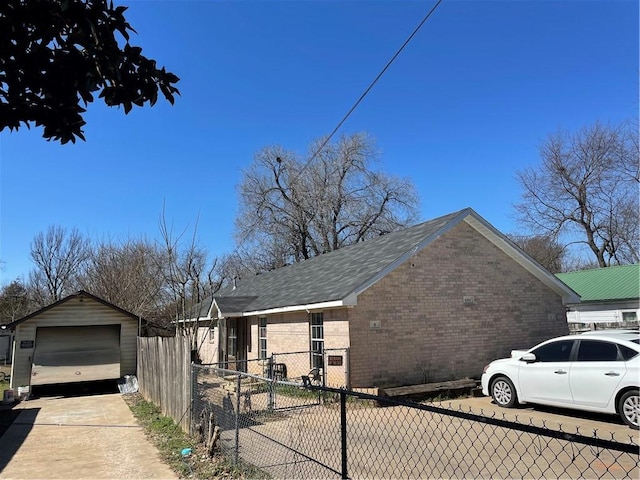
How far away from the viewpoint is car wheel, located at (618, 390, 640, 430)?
8025 mm

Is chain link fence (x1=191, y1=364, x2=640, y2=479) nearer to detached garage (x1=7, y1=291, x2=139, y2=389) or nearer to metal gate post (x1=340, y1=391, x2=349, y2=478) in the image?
metal gate post (x1=340, y1=391, x2=349, y2=478)

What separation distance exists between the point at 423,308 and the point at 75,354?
12870 mm

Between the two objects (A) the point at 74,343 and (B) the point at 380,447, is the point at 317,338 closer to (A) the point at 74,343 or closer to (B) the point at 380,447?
(B) the point at 380,447

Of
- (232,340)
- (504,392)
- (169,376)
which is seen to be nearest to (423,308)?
(504,392)

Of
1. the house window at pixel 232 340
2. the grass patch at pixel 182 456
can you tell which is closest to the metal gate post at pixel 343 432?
the grass patch at pixel 182 456

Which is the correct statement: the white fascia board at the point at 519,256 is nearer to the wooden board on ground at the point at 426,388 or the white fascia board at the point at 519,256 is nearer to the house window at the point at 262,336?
the wooden board on ground at the point at 426,388

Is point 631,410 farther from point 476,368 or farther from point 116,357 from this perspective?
point 116,357

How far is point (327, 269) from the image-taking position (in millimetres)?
18250

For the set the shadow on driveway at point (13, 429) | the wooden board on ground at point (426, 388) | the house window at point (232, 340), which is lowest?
the shadow on driveway at point (13, 429)

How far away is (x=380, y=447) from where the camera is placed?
300 inches

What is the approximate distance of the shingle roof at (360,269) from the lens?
44.7 ft

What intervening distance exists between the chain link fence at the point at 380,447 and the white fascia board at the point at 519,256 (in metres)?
7.20

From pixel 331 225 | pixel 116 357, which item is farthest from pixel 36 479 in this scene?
pixel 331 225

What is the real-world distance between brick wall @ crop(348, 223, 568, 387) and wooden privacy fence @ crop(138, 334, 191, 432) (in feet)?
15.8
